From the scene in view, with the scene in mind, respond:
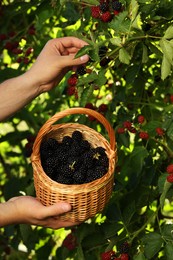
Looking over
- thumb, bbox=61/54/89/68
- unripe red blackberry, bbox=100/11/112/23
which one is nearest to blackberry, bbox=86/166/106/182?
thumb, bbox=61/54/89/68

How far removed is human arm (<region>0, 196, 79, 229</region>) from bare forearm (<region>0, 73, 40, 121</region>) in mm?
377

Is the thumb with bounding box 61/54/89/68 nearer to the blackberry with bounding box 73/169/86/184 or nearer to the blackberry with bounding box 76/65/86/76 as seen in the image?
the blackberry with bounding box 76/65/86/76

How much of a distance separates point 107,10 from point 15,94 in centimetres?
50

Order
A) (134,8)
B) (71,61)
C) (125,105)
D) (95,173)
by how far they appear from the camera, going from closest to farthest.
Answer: (134,8) < (95,173) < (71,61) < (125,105)

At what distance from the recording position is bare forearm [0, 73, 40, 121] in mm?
2137

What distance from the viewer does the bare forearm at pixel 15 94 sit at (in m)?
2.14

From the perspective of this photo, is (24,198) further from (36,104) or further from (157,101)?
(36,104)

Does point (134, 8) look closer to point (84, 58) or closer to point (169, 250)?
point (84, 58)

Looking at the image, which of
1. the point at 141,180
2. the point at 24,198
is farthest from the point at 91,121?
the point at 24,198

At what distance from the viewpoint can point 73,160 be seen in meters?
1.92

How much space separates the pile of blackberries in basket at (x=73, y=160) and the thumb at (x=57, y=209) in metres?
0.10

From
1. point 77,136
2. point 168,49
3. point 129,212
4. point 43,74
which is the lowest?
point 129,212

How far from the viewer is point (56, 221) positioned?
1885 millimetres

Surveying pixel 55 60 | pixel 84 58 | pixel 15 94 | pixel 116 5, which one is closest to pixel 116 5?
pixel 116 5
